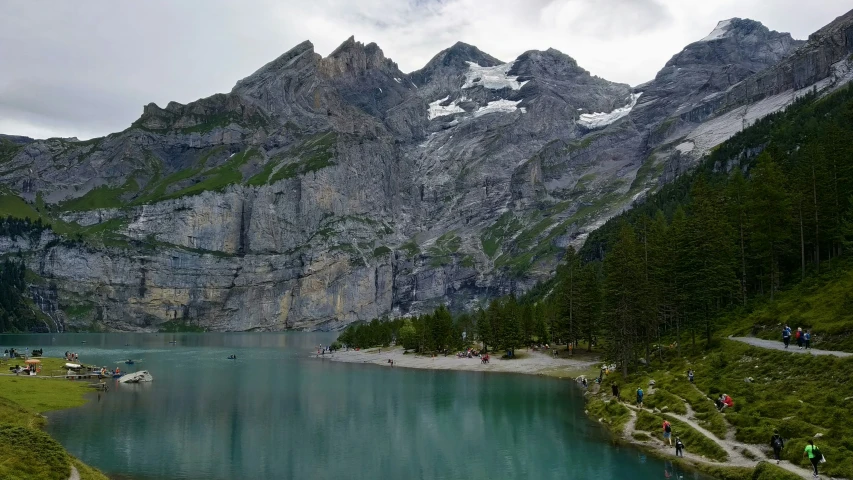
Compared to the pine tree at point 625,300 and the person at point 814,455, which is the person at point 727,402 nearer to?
the person at point 814,455

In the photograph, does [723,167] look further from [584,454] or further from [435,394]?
[584,454]

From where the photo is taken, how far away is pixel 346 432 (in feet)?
188

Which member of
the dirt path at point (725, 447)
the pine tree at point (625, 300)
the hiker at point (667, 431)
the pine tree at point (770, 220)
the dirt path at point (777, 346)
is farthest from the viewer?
the pine tree at point (625, 300)

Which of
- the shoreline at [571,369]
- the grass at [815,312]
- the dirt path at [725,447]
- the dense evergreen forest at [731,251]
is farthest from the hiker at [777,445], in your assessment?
the dense evergreen forest at [731,251]

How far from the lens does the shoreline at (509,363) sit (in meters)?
97.5

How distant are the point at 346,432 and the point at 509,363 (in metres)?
59.5

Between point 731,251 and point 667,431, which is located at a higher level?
point 731,251

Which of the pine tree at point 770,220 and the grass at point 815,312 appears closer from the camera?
the grass at point 815,312

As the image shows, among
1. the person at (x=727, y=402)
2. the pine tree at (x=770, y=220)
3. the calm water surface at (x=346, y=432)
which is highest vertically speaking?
the pine tree at (x=770, y=220)

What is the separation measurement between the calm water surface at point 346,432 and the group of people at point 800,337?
16215 millimetres

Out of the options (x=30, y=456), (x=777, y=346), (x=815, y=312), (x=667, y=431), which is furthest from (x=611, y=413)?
(x=30, y=456)

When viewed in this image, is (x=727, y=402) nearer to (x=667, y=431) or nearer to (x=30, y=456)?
(x=667, y=431)

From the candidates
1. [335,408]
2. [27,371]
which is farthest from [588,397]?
[27,371]

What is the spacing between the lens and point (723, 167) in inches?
6900
